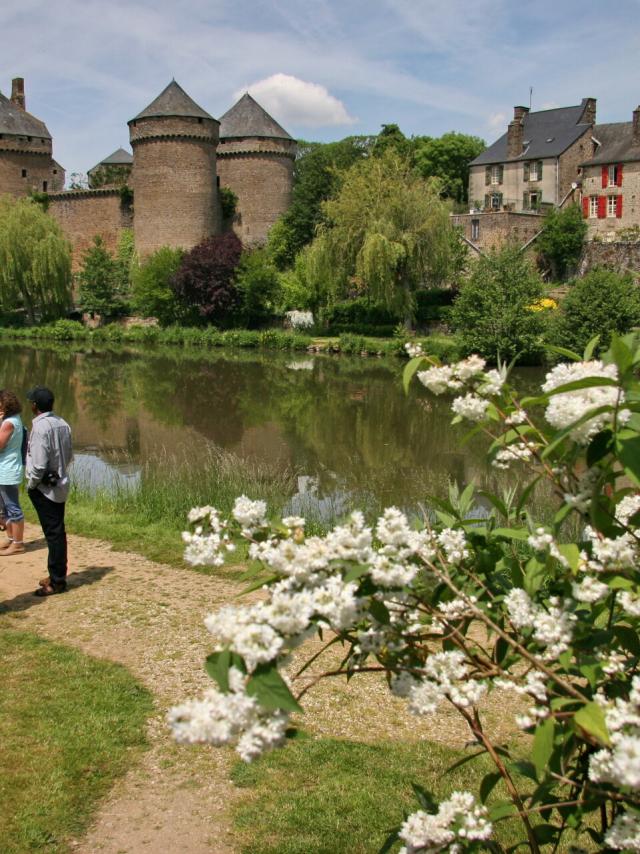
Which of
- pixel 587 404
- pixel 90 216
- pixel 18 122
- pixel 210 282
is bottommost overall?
pixel 587 404

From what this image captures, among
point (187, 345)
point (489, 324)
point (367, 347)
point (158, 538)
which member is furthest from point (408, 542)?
point (187, 345)

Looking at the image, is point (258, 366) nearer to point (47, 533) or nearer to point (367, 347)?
point (367, 347)

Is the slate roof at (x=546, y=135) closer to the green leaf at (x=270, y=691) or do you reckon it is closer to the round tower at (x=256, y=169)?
the round tower at (x=256, y=169)

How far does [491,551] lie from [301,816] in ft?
5.47

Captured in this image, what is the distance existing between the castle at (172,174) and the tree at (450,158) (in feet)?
30.2

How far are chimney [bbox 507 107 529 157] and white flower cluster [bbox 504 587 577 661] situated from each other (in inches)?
1681

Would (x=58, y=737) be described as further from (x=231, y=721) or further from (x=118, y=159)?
(x=118, y=159)

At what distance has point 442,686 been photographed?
72.6 inches

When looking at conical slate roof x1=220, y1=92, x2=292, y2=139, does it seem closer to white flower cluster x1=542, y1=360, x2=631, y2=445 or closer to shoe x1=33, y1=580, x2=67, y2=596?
shoe x1=33, y1=580, x2=67, y2=596

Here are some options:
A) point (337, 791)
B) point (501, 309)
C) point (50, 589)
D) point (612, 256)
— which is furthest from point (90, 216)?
point (337, 791)

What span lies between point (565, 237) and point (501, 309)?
1329 cm

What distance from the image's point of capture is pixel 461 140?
52750 millimetres

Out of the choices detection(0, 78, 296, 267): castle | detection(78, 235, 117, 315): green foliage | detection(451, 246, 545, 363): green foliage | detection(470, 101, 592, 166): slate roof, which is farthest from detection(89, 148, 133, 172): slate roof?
detection(451, 246, 545, 363): green foliage

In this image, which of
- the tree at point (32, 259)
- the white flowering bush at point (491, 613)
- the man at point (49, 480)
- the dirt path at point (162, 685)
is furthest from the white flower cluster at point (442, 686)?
the tree at point (32, 259)
